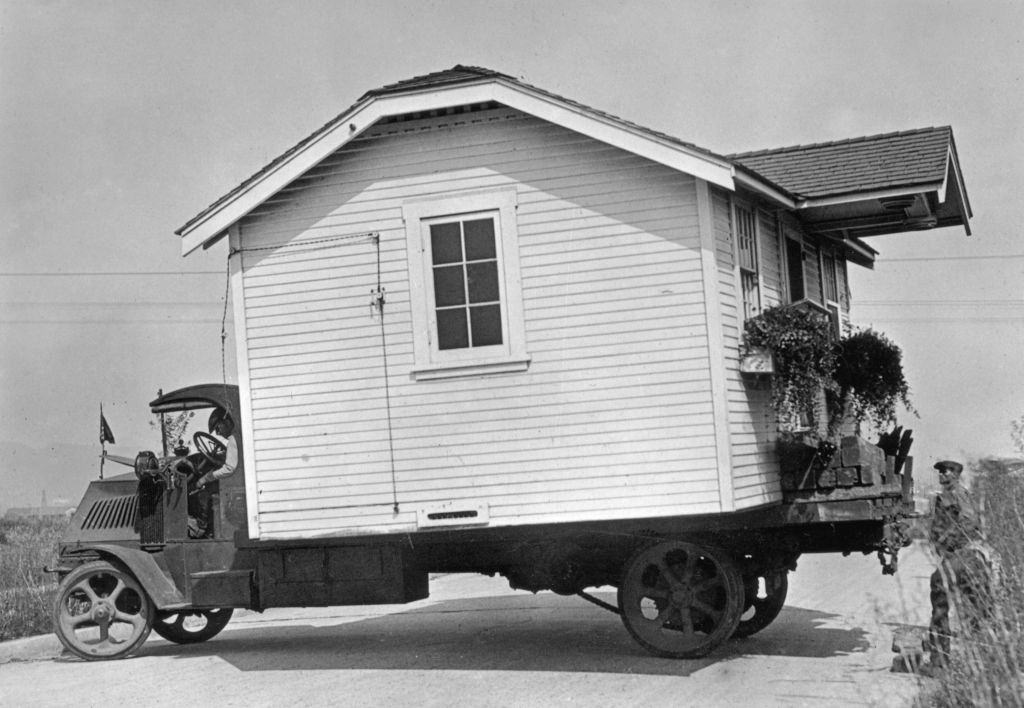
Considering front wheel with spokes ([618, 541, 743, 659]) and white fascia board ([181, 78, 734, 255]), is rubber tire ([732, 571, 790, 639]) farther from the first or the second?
white fascia board ([181, 78, 734, 255])

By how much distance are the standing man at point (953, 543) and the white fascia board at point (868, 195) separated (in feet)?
10.6

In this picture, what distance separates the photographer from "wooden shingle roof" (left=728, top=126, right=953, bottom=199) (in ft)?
37.9

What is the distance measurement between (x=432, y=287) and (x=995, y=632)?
17.7 feet

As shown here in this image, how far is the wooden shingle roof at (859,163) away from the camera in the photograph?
11547mm

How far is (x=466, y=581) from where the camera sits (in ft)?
62.9

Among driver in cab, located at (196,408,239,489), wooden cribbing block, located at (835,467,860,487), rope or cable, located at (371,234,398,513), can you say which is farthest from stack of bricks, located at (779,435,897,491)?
driver in cab, located at (196,408,239,489)

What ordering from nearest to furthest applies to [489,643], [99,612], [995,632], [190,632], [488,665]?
1. [995,632]
2. [488,665]
3. [489,643]
4. [99,612]
5. [190,632]

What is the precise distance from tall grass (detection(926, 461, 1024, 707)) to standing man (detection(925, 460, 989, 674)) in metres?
0.11

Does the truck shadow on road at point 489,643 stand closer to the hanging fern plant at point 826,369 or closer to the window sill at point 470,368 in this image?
the hanging fern plant at point 826,369

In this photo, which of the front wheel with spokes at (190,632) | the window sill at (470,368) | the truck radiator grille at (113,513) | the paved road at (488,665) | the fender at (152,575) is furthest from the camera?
the front wheel with spokes at (190,632)

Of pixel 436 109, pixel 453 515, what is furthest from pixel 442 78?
pixel 453 515

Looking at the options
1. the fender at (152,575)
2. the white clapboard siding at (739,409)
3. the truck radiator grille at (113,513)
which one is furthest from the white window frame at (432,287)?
the truck radiator grille at (113,513)

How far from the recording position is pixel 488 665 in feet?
34.3

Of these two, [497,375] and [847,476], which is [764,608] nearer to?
[847,476]
